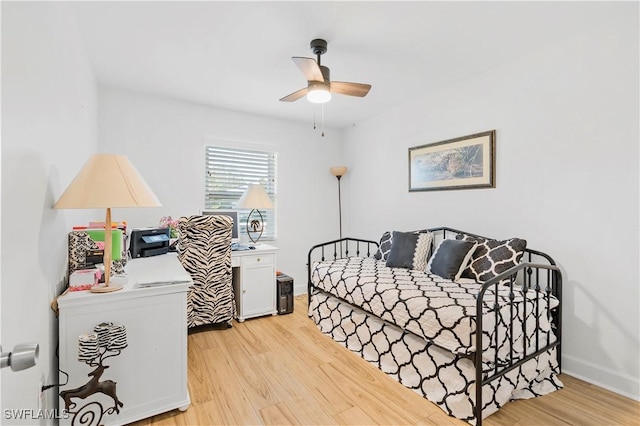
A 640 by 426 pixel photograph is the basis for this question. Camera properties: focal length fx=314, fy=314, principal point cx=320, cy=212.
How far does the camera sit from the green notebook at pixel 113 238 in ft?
6.16

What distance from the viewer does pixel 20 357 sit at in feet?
2.07

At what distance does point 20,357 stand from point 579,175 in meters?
2.97

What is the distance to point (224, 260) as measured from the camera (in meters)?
3.08

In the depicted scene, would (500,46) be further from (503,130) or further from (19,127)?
(19,127)

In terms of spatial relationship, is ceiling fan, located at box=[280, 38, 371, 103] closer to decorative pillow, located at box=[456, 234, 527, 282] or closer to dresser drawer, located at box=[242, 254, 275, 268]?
decorative pillow, located at box=[456, 234, 527, 282]

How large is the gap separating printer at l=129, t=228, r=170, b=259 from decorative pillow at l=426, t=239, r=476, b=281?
2.42 metres

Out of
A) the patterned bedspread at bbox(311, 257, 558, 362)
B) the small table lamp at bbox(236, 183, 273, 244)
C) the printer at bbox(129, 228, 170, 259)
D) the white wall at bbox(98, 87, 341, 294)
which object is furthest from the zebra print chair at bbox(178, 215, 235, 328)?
the patterned bedspread at bbox(311, 257, 558, 362)

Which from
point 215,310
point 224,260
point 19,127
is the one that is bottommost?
point 215,310

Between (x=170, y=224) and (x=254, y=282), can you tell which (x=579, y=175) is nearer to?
(x=254, y=282)

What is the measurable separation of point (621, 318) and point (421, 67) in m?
2.33

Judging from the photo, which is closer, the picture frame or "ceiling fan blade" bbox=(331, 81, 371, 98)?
"ceiling fan blade" bbox=(331, 81, 371, 98)

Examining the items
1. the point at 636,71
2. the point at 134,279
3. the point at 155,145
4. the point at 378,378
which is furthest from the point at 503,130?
the point at 155,145

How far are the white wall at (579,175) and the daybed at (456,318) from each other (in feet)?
0.63

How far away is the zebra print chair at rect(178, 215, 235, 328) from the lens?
116 inches
